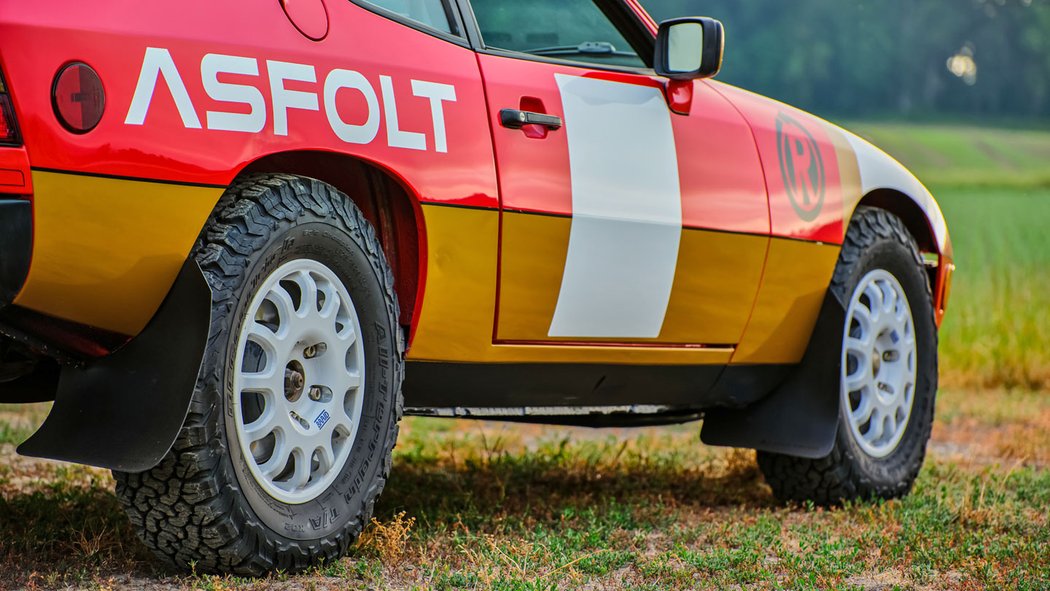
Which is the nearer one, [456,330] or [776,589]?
[776,589]

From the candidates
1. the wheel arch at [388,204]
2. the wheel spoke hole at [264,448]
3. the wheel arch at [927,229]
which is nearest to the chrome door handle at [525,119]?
the wheel arch at [388,204]

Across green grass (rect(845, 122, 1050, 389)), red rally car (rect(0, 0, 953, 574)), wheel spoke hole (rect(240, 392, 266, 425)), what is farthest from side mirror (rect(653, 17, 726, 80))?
green grass (rect(845, 122, 1050, 389))

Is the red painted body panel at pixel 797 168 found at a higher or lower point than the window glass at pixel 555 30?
lower

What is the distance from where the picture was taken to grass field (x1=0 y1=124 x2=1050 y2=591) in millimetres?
2980

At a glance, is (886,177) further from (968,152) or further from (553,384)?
(968,152)

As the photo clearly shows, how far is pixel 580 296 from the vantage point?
11.5ft

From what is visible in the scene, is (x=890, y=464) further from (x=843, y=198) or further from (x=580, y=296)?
(x=580, y=296)

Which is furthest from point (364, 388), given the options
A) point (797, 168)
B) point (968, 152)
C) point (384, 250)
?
point (968, 152)

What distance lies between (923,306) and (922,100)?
51.7m

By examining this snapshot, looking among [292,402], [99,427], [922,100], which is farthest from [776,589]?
[922,100]

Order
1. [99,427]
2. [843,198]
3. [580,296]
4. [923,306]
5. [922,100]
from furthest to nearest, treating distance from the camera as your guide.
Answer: [922,100] → [923,306] → [843,198] → [580,296] → [99,427]

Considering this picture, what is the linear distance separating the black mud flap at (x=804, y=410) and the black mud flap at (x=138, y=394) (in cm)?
234

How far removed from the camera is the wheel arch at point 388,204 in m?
2.99

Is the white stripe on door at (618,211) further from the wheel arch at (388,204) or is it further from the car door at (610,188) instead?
the wheel arch at (388,204)
